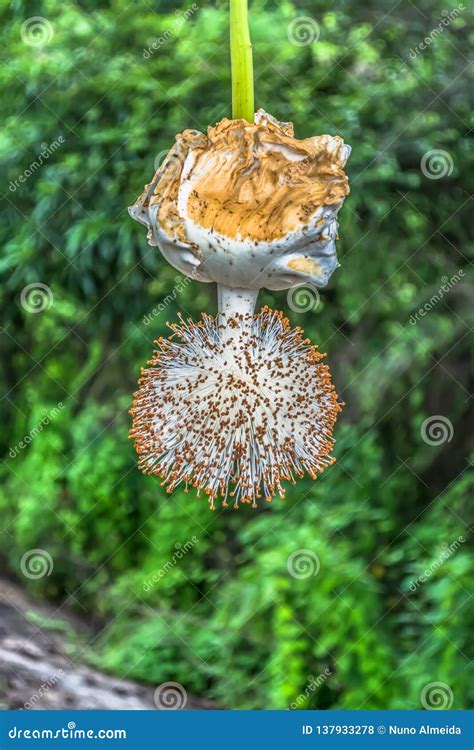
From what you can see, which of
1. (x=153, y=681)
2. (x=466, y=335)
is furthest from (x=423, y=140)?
(x=153, y=681)

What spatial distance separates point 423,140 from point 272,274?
128 centimetres

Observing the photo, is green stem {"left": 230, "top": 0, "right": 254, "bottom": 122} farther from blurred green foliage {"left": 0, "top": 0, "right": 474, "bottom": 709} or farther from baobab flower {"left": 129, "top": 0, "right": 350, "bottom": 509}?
blurred green foliage {"left": 0, "top": 0, "right": 474, "bottom": 709}

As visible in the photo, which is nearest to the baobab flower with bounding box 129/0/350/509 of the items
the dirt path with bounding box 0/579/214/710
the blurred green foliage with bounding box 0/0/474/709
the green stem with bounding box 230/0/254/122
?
the green stem with bounding box 230/0/254/122

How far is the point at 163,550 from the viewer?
9.59ft

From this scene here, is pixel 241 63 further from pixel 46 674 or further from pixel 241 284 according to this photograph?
pixel 46 674

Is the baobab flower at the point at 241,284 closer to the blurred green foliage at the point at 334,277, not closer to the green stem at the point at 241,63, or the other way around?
the green stem at the point at 241,63

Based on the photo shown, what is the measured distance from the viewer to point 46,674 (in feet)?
9.87

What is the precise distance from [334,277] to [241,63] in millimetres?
1353

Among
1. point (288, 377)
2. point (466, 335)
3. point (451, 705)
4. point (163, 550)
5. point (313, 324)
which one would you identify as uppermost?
point (466, 335)

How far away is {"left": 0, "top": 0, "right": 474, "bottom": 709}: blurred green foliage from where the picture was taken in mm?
2084

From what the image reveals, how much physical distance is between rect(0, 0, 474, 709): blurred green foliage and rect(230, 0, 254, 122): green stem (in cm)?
121

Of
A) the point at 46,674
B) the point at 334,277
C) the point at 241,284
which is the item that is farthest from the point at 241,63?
the point at 46,674

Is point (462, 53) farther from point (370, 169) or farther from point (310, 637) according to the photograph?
point (310, 637)

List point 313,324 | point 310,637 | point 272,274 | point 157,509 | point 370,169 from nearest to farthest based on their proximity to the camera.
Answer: point 272,274
point 370,169
point 313,324
point 310,637
point 157,509
